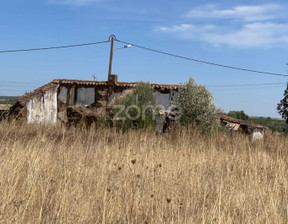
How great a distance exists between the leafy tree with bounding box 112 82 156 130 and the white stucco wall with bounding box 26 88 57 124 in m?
5.88

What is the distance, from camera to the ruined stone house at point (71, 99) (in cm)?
2208

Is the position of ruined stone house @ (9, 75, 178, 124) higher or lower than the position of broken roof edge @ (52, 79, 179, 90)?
lower

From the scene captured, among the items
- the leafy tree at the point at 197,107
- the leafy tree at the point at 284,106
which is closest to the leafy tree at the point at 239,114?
the leafy tree at the point at 284,106

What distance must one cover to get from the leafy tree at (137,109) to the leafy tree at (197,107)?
5.71ft

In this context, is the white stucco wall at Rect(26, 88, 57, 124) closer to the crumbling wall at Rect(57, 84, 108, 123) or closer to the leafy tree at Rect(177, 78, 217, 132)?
the crumbling wall at Rect(57, 84, 108, 123)

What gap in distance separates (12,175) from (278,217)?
371cm

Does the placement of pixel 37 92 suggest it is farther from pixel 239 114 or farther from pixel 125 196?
pixel 239 114

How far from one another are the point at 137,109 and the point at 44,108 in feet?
26.0

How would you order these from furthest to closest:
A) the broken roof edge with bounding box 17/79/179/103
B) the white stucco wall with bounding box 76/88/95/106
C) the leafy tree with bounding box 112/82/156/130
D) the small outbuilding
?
A: 1. the white stucco wall with bounding box 76/88/95/106
2. the broken roof edge with bounding box 17/79/179/103
3. the small outbuilding
4. the leafy tree with bounding box 112/82/156/130

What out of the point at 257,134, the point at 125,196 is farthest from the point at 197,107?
the point at 125,196

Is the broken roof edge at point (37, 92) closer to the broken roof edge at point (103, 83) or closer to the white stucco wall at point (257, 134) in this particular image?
the broken roof edge at point (103, 83)

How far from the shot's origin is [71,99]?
24797 mm

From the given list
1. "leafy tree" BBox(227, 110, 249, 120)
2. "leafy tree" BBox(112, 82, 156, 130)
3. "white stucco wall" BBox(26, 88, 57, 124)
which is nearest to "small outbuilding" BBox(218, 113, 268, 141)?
"leafy tree" BBox(112, 82, 156, 130)

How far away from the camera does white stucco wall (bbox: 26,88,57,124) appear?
23062 millimetres
